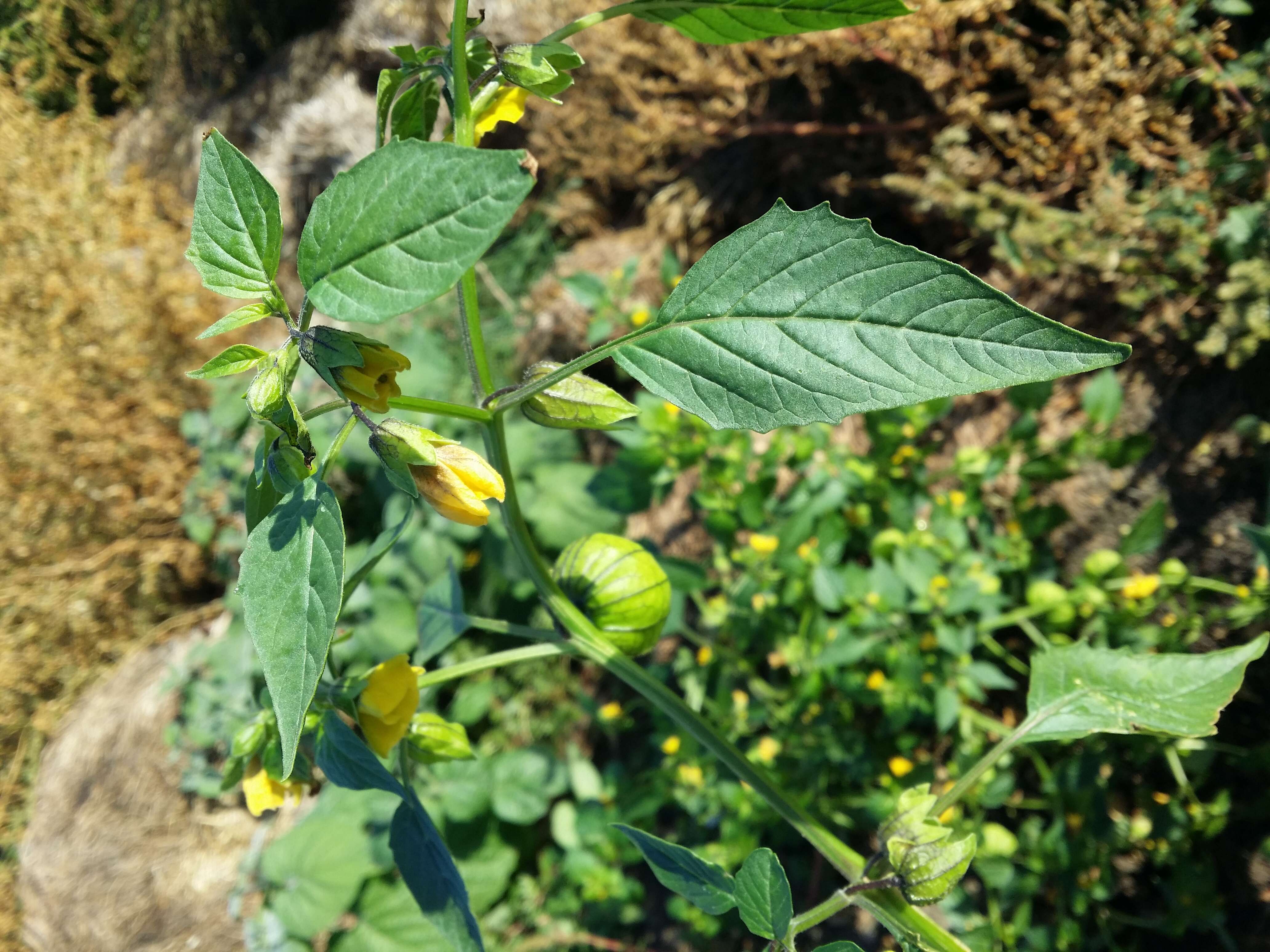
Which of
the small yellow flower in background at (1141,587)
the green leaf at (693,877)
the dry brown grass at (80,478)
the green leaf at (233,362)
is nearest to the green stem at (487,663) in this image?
the green leaf at (693,877)

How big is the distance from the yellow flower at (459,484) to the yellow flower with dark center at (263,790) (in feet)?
1.04

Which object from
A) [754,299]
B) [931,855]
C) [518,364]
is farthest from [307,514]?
[518,364]

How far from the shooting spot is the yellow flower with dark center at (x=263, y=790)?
63 centimetres

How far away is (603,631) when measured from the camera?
0.71m

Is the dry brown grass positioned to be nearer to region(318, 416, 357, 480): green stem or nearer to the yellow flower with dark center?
the yellow flower with dark center

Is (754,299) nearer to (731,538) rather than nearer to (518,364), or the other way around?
(731,538)

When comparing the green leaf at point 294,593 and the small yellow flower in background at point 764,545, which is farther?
the small yellow flower in background at point 764,545

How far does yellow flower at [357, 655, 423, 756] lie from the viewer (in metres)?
0.60

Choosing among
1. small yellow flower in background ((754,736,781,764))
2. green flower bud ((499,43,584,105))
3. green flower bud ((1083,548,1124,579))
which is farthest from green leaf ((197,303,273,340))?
green flower bud ((1083,548,1124,579))

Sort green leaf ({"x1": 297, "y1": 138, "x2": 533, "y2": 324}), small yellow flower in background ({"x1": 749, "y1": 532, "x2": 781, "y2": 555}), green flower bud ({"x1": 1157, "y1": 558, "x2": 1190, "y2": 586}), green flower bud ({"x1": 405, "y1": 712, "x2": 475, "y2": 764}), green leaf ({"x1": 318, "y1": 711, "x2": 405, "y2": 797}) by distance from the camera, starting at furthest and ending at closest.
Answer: small yellow flower in background ({"x1": 749, "y1": 532, "x2": 781, "y2": 555})
green flower bud ({"x1": 1157, "y1": 558, "x2": 1190, "y2": 586})
green flower bud ({"x1": 405, "y1": 712, "x2": 475, "y2": 764})
green leaf ({"x1": 318, "y1": 711, "x2": 405, "y2": 797})
green leaf ({"x1": 297, "y1": 138, "x2": 533, "y2": 324})

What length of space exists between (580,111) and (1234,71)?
1.72 meters

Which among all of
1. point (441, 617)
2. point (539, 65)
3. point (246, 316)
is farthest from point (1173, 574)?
point (246, 316)

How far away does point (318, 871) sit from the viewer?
163 cm

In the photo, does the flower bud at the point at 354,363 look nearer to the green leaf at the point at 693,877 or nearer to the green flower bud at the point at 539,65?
the green flower bud at the point at 539,65
